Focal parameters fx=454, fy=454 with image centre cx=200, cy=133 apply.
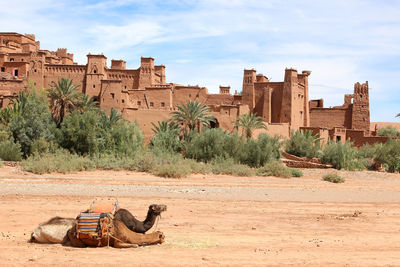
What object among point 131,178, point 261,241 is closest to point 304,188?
point 131,178

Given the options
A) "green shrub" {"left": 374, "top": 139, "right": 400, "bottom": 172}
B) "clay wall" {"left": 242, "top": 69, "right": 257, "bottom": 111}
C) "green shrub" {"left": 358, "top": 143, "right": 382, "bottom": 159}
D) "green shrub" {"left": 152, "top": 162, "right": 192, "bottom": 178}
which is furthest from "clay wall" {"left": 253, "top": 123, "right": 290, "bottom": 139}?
"green shrub" {"left": 152, "top": 162, "right": 192, "bottom": 178}

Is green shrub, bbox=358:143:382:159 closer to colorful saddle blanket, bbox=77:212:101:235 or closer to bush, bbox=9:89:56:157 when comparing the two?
bush, bbox=9:89:56:157

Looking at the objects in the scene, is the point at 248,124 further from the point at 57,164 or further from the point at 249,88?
the point at 57,164

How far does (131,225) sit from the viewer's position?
7.55 meters

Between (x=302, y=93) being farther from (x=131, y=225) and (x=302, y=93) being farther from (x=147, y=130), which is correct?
(x=131, y=225)

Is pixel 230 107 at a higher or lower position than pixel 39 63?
lower

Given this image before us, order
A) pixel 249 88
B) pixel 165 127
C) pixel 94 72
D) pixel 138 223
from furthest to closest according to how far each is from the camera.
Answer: pixel 249 88 < pixel 94 72 < pixel 165 127 < pixel 138 223

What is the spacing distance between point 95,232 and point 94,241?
0.58 ft

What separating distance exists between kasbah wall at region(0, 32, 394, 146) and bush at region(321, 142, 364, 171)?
5.64m

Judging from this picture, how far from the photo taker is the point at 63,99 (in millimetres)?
30297

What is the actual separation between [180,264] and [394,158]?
25.5 m

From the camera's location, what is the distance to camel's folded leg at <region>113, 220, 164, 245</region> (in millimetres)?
7250

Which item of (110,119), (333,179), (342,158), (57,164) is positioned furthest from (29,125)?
(342,158)

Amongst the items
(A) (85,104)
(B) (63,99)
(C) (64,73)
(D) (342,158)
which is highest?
(C) (64,73)
